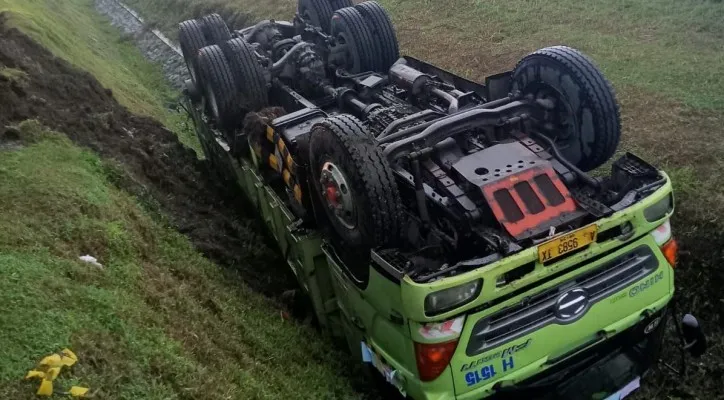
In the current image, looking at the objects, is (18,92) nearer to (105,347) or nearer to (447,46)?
(105,347)

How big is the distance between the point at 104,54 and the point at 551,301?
39.0ft

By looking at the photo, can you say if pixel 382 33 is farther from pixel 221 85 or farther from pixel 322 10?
pixel 221 85

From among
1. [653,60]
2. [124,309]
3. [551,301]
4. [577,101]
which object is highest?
[577,101]

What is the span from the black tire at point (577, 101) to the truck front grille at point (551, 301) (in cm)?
95

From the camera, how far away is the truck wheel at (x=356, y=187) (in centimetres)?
337

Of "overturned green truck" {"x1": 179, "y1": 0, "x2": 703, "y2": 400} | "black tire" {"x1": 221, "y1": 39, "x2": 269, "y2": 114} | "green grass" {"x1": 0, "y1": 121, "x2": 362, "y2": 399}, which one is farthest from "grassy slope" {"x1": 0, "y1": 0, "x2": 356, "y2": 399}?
"black tire" {"x1": 221, "y1": 39, "x2": 269, "y2": 114}

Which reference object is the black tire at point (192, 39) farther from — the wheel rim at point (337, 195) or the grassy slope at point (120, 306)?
the wheel rim at point (337, 195)

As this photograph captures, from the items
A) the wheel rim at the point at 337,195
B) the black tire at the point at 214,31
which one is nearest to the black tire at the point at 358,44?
the black tire at the point at 214,31

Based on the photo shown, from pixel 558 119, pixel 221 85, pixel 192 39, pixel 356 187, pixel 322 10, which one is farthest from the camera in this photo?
pixel 322 10

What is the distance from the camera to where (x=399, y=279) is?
2.99m

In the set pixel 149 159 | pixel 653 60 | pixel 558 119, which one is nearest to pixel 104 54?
pixel 149 159

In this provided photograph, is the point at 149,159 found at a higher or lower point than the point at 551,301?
lower

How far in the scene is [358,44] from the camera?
632 centimetres

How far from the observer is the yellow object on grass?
9.81 ft
